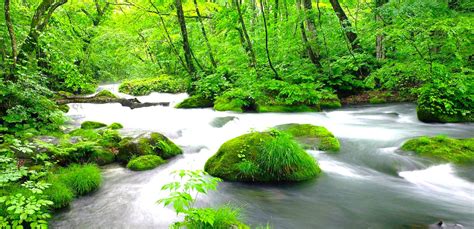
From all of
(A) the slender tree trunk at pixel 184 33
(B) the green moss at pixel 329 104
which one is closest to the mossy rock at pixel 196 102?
A: (A) the slender tree trunk at pixel 184 33

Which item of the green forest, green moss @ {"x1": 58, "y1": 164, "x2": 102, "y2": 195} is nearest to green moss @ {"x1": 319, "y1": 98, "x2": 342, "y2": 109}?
the green forest

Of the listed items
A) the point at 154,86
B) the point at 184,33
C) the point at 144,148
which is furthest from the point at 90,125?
the point at 154,86

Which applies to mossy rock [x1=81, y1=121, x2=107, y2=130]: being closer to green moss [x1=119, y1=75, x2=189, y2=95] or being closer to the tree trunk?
the tree trunk

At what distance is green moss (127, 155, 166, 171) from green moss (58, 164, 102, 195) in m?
0.73

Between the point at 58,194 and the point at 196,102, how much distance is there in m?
9.43

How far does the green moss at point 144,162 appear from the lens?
18.7 ft

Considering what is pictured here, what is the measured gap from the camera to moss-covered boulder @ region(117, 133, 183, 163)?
6129mm

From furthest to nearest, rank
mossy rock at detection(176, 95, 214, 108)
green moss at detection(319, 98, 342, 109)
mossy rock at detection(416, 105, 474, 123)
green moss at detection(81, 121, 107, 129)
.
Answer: mossy rock at detection(176, 95, 214, 108)
green moss at detection(319, 98, 342, 109)
mossy rock at detection(416, 105, 474, 123)
green moss at detection(81, 121, 107, 129)

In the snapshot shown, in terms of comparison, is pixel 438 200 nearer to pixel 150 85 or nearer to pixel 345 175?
pixel 345 175

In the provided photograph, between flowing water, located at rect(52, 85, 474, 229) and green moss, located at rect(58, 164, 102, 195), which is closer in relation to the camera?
flowing water, located at rect(52, 85, 474, 229)

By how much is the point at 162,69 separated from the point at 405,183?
60.7 ft

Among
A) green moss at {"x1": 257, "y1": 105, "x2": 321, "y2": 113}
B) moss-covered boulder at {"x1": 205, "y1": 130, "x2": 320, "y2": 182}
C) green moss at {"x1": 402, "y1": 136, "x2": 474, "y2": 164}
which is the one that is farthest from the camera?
green moss at {"x1": 257, "y1": 105, "x2": 321, "y2": 113}

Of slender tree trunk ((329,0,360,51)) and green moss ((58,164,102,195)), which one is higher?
slender tree trunk ((329,0,360,51))

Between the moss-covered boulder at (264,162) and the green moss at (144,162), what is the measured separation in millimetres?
1195
